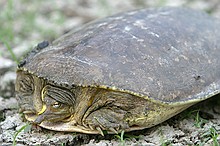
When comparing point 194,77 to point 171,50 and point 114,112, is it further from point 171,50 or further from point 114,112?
point 114,112

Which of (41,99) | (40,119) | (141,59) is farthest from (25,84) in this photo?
(141,59)

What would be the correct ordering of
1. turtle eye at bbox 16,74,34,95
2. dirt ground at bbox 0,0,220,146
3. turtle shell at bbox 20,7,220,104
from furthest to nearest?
turtle eye at bbox 16,74,34,95, dirt ground at bbox 0,0,220,146, turtle shell at bbox 20,7,220,104

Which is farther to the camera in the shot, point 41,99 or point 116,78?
point 41,99

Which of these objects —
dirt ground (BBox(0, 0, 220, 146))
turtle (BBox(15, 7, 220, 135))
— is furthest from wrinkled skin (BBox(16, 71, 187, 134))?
dirt ground (BBox(0, 0, 220, 146))

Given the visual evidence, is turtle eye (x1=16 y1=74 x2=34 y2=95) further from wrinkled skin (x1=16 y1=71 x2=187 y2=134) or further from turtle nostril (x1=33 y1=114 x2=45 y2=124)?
turtle nostril (x1=33 y1=114 x2=45 y2=124)

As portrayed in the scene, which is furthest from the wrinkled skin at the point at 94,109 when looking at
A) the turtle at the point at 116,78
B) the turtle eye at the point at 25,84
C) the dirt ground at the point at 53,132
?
the turtle eye at the point at 25,84

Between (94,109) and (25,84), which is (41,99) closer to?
(25,84)
